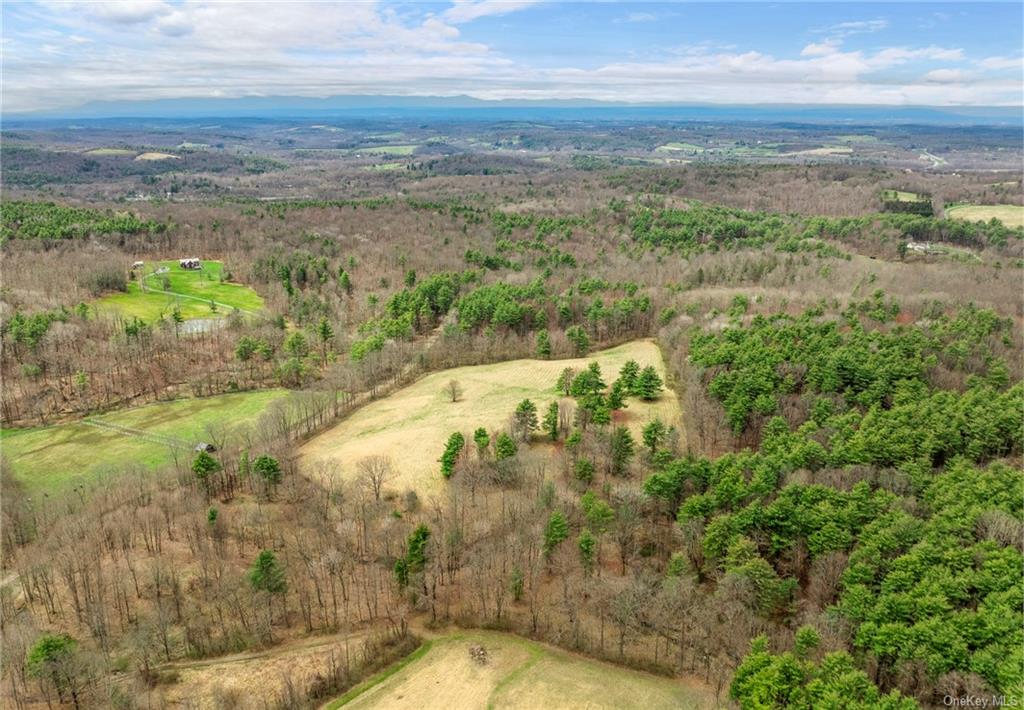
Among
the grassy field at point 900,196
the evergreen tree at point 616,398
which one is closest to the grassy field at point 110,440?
the evergreen tree at point 616,398

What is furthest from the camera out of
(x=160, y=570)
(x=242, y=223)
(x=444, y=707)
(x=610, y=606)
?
(x=242, y=223)

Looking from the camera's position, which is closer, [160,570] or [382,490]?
[160,570]

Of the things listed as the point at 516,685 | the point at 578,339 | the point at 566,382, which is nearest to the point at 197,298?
the point at 578,339

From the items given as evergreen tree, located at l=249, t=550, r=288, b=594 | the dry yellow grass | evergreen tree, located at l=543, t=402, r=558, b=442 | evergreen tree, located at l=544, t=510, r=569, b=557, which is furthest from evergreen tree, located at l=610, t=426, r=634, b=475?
evergreen tree, located at l=249, t=550, r=288, b=594

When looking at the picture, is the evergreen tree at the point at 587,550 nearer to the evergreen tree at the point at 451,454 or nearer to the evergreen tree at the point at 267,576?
the evergreen tree at the point at 451,454

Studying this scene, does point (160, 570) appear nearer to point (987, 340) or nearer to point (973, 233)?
point (987, 340)

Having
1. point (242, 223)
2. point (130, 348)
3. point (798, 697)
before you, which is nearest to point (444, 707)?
point (798, 697)

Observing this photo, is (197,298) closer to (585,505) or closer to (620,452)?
(620,452)
